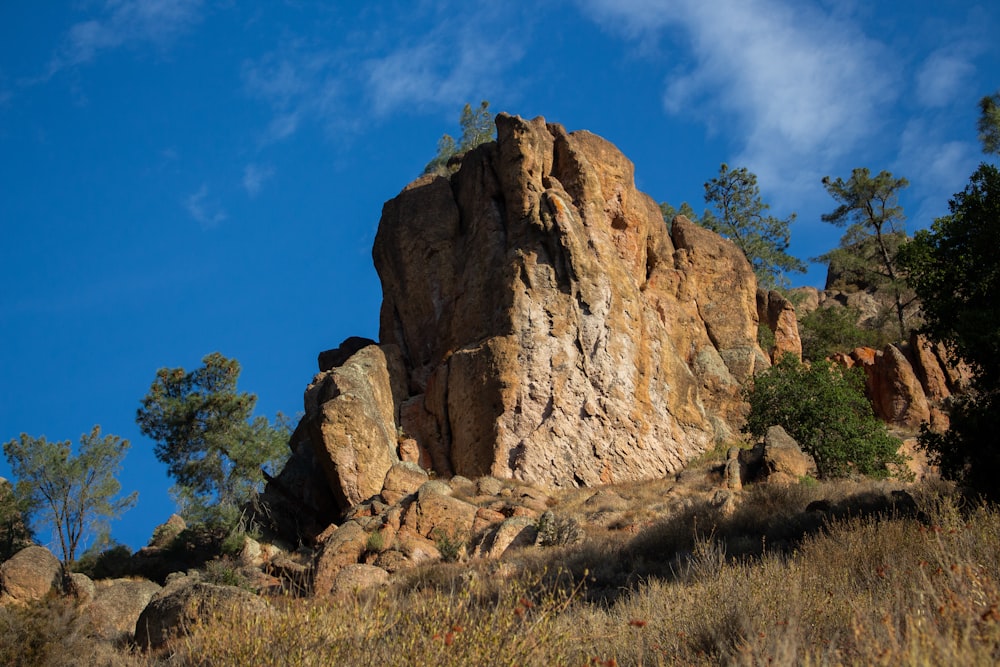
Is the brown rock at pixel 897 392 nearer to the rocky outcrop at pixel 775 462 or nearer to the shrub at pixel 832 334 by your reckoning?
the shrub at pixel 832 334

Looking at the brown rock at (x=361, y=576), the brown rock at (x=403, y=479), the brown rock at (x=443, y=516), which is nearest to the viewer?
the brown rock at (x=361, y=576)

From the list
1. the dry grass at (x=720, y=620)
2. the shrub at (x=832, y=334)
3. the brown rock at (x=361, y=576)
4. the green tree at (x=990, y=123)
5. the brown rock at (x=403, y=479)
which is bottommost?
the dry grass at (x=720, y=620)

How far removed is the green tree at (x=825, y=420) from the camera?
23906mm

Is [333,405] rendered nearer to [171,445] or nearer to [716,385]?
[171,445]

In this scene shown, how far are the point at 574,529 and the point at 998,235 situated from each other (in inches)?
394

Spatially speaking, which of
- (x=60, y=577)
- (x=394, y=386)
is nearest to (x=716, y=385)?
(x=394, y=386)

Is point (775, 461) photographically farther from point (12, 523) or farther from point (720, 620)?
point (12, 523)

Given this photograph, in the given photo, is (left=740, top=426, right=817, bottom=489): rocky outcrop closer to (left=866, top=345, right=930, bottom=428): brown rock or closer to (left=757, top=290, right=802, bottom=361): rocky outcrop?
(left=866, top=345, right=930, bottom=428): brown rock

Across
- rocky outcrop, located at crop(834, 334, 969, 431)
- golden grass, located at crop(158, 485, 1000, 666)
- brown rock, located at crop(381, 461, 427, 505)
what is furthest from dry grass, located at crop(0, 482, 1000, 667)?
rocky outcrop, located at crop(834, 334, 969, 431)

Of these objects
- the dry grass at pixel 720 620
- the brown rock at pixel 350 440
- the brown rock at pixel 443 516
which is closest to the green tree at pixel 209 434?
the brown rock at pixel 350 440

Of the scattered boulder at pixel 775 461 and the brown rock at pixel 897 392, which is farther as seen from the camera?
the brown rock at pixel 897 392

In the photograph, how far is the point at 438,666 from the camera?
19.0 feet

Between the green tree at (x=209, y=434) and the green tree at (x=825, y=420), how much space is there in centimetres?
1815

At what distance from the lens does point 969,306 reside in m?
14.2
